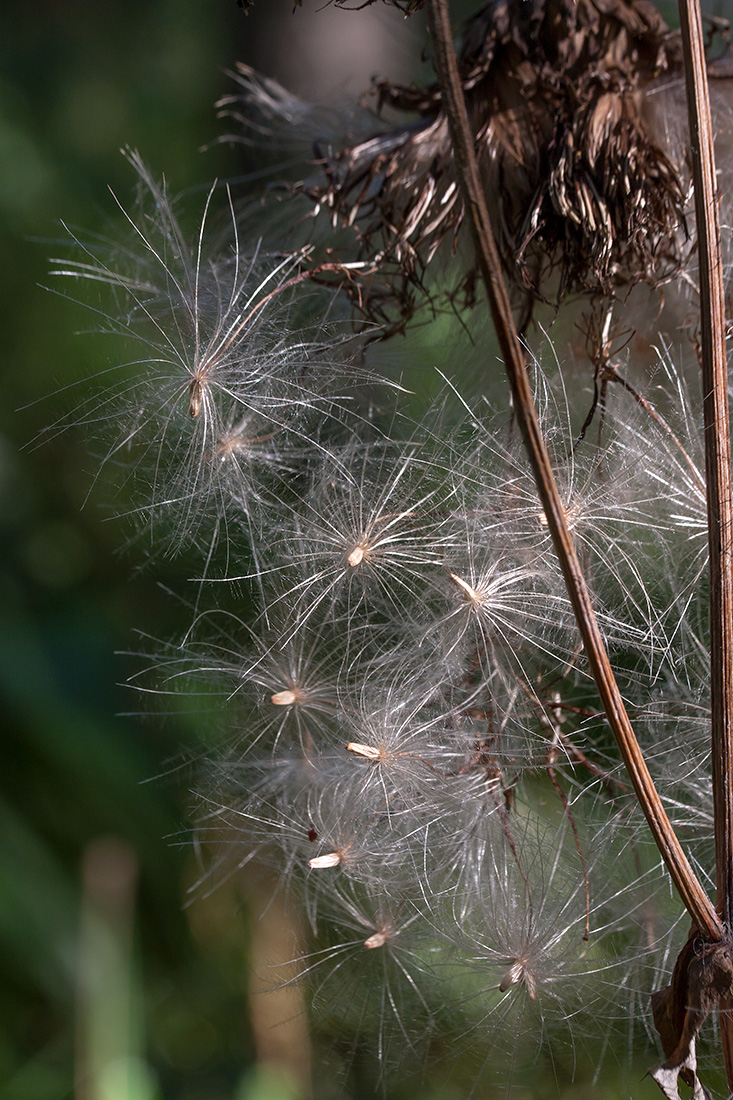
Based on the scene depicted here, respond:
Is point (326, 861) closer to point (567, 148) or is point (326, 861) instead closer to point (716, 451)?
point (716, 451)

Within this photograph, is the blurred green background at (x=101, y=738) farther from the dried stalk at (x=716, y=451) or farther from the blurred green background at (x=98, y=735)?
the dried stalk at (x=716, y=451)

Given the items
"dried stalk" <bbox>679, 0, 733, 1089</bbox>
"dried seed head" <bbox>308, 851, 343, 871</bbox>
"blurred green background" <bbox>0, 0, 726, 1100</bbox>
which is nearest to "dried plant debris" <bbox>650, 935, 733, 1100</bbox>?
"dried stalk" <bbox>679, 0, 733, 1089</bbox>

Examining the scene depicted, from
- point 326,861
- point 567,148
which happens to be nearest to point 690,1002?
point 326,861

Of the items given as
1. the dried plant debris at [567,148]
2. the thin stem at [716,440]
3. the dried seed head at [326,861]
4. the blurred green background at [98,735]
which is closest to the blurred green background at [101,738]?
the blurred green background at [98,735]

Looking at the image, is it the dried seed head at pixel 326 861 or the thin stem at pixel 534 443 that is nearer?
the thin stem at pixel 534 443

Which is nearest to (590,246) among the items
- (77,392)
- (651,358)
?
(651,358)

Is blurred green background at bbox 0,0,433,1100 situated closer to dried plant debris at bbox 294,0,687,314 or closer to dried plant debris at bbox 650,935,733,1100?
dried plant debris at bbox 294,0,687,314
